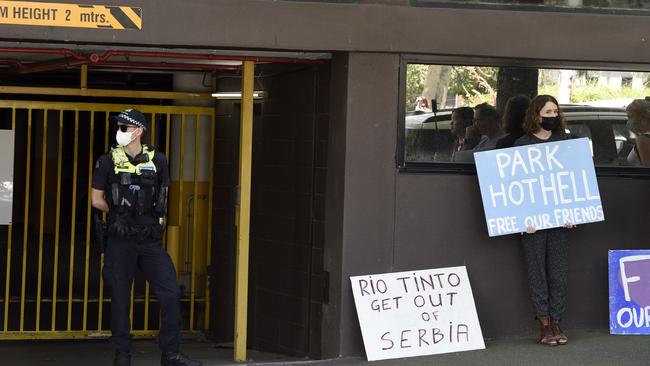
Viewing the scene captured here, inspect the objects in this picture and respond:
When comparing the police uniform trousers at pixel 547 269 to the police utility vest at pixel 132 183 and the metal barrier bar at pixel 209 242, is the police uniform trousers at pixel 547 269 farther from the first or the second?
the metal barrier bar at pixel 209 242

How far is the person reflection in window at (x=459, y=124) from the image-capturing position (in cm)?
783

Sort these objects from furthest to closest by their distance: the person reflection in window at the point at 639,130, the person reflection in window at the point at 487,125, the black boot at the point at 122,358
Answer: the person reflection in window at the point at 639,130
the person reflection in window at the point at 487,125
the black boot at the point at 122,358

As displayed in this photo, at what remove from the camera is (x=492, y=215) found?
7551 millimetres

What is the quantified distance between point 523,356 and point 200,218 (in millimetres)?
3939

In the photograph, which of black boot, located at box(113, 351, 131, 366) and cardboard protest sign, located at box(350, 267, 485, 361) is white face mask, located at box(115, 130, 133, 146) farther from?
cardboard protest sign, located at box(350, 267, 485, 361)

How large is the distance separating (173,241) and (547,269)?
3.94 metres

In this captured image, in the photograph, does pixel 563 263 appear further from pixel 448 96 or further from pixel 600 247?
pixel 448 96

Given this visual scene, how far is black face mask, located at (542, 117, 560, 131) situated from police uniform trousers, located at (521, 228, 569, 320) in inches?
28.8

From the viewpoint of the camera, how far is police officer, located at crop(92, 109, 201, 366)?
23.3 ft

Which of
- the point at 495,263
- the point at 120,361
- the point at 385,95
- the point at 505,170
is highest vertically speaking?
the point at 385,95

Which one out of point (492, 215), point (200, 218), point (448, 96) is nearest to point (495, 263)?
point (492, 215)

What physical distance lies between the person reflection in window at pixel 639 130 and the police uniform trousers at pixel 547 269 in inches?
39.5

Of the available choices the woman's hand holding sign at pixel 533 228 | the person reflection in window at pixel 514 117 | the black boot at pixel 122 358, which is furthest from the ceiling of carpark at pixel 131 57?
the black boot at pixel 122 358

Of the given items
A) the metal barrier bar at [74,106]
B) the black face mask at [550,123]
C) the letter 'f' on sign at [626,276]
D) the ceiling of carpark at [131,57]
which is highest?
the ceiling of carpark at [131,57]
